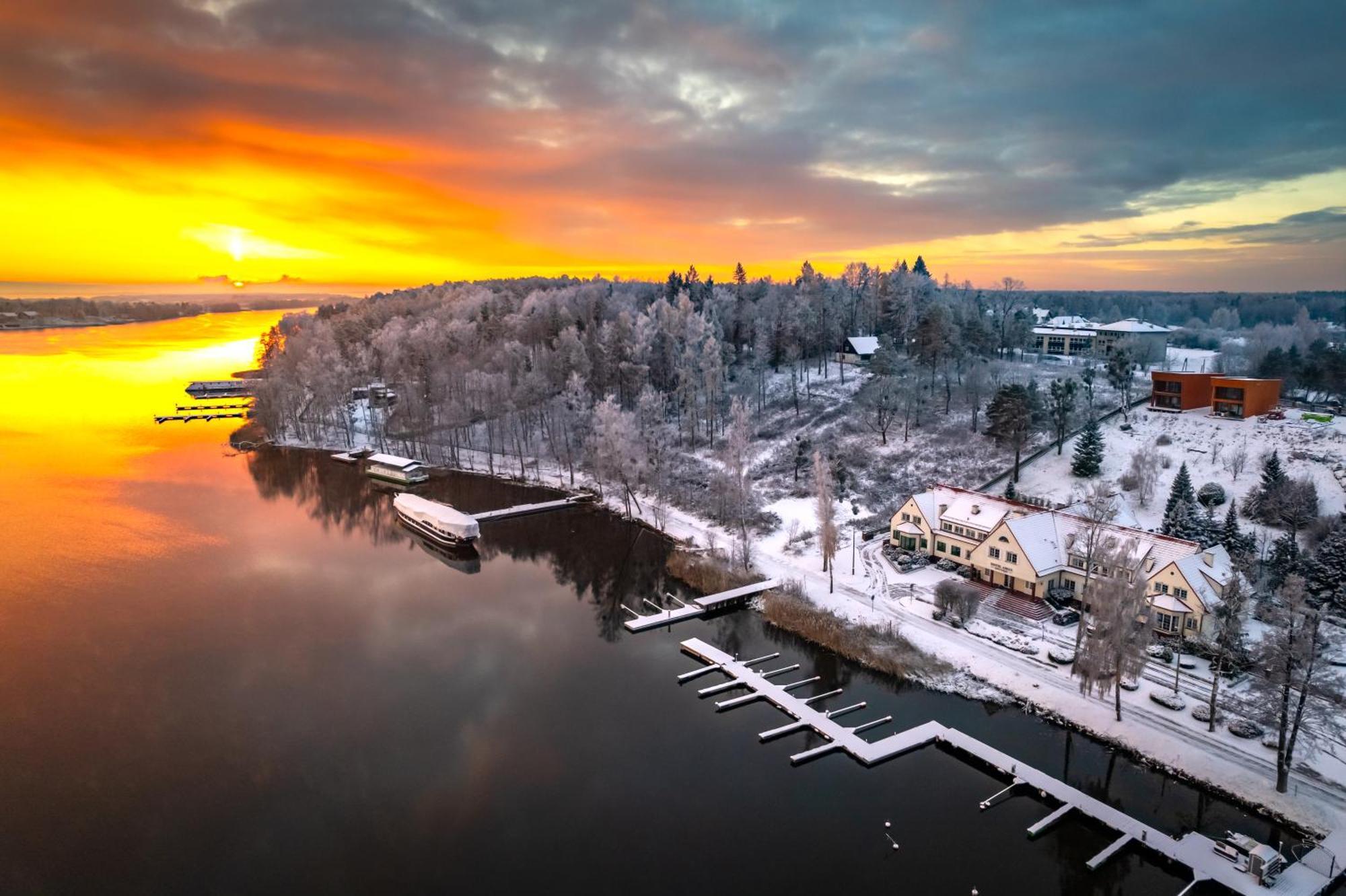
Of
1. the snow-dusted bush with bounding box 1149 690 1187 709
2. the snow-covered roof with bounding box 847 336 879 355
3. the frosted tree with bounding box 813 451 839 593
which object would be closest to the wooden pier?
the snow-covered roof with bounding box 847 336 879 355

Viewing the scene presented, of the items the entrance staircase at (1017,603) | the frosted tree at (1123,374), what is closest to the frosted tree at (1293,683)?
the entrance staircase at (1017,603)

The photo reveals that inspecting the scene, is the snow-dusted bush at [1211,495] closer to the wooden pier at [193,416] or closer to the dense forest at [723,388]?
the dense forest at [723,388]

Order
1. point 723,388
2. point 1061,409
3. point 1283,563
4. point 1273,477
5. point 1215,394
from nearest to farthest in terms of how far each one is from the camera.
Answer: point 1283,563, point 1273,477, point 1061,409, point 1215,394, point 723,388

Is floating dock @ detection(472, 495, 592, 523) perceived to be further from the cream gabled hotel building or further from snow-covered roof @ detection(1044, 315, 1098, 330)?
snow-covered roof @ detection(1044, 315, 1098, 330)

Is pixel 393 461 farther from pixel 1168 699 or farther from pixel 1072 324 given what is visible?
pixel 1072 324

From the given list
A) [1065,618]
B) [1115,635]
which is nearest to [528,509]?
[1065,618]

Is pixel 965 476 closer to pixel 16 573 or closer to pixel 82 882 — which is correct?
pixel 82 882
